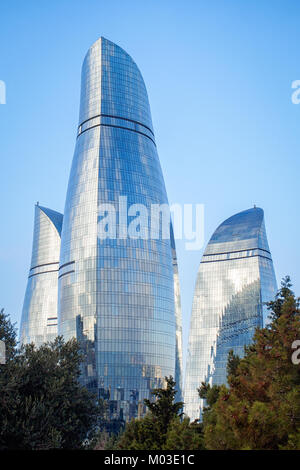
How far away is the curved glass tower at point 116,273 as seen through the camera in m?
96.0

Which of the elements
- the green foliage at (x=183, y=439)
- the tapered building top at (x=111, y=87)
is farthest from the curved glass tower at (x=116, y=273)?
the green foliage at (x=183, y=439)

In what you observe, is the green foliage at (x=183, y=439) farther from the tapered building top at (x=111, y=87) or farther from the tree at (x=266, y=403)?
the tapered building top at (x=111, y=87)

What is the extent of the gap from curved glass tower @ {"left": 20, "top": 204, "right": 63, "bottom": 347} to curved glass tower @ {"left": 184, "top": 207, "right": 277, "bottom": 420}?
37.7 meters

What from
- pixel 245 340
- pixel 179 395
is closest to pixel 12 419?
pixel 179 395

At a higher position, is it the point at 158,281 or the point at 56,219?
the point at 56,219

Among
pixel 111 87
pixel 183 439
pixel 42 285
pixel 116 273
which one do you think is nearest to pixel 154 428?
pixel 183 439

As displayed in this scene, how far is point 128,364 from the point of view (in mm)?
96562

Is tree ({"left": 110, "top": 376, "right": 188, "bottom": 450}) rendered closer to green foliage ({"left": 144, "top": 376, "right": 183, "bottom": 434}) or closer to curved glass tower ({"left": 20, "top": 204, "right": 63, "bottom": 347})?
green foliage ({"left": 144, "top": 376, "right": 183, "bottom": 434})

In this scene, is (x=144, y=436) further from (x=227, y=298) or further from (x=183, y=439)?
(x=227, y=298)

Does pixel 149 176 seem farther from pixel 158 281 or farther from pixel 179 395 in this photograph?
pixel 179 395

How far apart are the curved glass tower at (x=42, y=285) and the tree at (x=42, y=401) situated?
107 meters

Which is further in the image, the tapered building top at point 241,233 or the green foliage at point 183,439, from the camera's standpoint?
the tapered building top at point 241,233

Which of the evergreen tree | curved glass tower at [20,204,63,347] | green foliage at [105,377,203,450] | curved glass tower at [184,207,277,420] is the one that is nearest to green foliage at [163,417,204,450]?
green foliage at [105,377,203,450]
